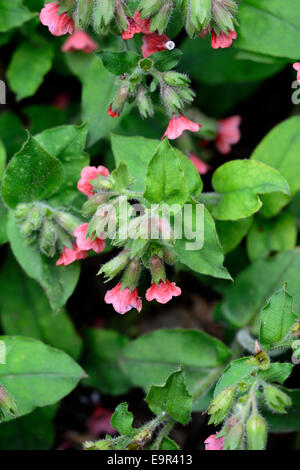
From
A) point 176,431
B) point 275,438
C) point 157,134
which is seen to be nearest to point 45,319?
point 176,431

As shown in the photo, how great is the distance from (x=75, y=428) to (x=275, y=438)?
49.2 inches

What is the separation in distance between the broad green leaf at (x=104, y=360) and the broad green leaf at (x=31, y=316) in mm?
183

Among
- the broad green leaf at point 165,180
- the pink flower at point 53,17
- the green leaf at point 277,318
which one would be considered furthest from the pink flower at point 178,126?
the green leaf at point 277,318

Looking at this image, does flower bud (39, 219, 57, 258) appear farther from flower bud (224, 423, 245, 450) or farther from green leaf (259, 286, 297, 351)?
flower bud (224, 423, 245, 450)

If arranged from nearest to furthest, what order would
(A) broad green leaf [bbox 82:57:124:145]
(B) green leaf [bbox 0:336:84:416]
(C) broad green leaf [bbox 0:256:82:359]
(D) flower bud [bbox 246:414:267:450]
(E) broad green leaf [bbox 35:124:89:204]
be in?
(D) flower bud [bbox 246:414:267:450] → (B) green leaf [bbox 0:336:84:416] → (E) broad green leaf [bbox 35:124:89:204] → (A) broad green leaf [bbox 82:57:124:145] → (C) broad green leaf [bbox 0:256:82:359]

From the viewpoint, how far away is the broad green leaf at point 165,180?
2318mm

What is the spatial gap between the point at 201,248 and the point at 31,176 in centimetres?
90

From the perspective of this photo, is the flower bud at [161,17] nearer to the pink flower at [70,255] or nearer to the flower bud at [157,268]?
the flower bud at [157,268]

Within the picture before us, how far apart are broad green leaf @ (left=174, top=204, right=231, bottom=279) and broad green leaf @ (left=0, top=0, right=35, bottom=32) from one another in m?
1.42

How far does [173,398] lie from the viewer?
2.57 metres

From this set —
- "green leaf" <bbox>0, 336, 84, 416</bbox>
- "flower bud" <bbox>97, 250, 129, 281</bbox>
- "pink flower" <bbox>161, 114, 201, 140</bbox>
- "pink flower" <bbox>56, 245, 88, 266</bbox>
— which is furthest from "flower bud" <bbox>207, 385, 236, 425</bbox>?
"pink flower" <bbox>161, 114, 201, 140</bbox>

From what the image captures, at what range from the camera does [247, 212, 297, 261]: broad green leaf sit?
10.8 feet

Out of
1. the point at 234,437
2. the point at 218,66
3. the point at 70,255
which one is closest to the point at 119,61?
the point at 70,255
